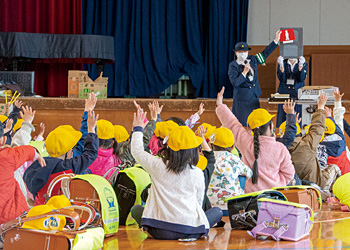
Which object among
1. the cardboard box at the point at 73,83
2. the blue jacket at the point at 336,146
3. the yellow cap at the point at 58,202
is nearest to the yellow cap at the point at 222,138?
the yellow cap at the point at 58,202

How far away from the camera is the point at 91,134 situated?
4.10m

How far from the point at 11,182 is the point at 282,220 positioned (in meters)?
1.77

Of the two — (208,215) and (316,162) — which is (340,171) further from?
(208,215)

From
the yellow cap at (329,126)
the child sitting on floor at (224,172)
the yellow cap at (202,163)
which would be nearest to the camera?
the yellow cap at (202,163)

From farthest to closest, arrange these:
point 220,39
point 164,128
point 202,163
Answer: point 220,39 → point 164,128 → point 202,163

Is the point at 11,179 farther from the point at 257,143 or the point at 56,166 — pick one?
the point at 257,143

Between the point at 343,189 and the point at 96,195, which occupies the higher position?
the point at 96,195

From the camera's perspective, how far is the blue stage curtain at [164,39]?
11148 mm

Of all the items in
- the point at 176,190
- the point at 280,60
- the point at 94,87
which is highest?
the point at 280,60

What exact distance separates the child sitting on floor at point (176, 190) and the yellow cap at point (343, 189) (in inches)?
71.2

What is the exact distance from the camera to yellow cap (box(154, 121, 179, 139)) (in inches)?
187

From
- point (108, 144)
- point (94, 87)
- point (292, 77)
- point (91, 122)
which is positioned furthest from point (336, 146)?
point (94, 87)

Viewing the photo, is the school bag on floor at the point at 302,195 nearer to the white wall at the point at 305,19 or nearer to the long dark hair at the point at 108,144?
the long dark hair at the point at 108,144

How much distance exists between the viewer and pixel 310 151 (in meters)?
5.55
